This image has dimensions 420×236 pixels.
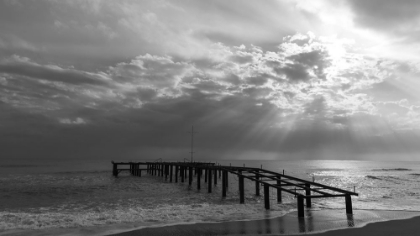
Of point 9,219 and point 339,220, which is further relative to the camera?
point 9,219

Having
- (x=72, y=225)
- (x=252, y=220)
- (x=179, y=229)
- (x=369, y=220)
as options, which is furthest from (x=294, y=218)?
(x=72, y=225)

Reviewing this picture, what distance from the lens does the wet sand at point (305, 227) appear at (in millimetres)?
11000

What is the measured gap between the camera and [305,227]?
39.0 ft

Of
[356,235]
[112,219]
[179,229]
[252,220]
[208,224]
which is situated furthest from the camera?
[112,219]

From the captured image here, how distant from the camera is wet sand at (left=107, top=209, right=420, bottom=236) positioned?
11.0 metres

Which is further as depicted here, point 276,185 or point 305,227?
point 276,185

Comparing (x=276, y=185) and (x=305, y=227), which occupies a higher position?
(x=276, y=185)

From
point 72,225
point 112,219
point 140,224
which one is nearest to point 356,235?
point 140,224

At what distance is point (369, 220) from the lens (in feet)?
44.7

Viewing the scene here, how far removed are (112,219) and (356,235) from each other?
11388 millimetres

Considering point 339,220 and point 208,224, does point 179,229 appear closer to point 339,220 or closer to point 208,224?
point 208,224

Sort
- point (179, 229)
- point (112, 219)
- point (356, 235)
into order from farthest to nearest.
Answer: point (112, 219)
point (179, 229)
point (356, 235)

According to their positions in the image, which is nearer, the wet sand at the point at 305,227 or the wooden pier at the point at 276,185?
the wet sand at the point at 305,227

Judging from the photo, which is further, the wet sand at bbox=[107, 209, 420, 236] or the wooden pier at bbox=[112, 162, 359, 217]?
the wooden pier at bbox=[112, 162, 359, 217]
